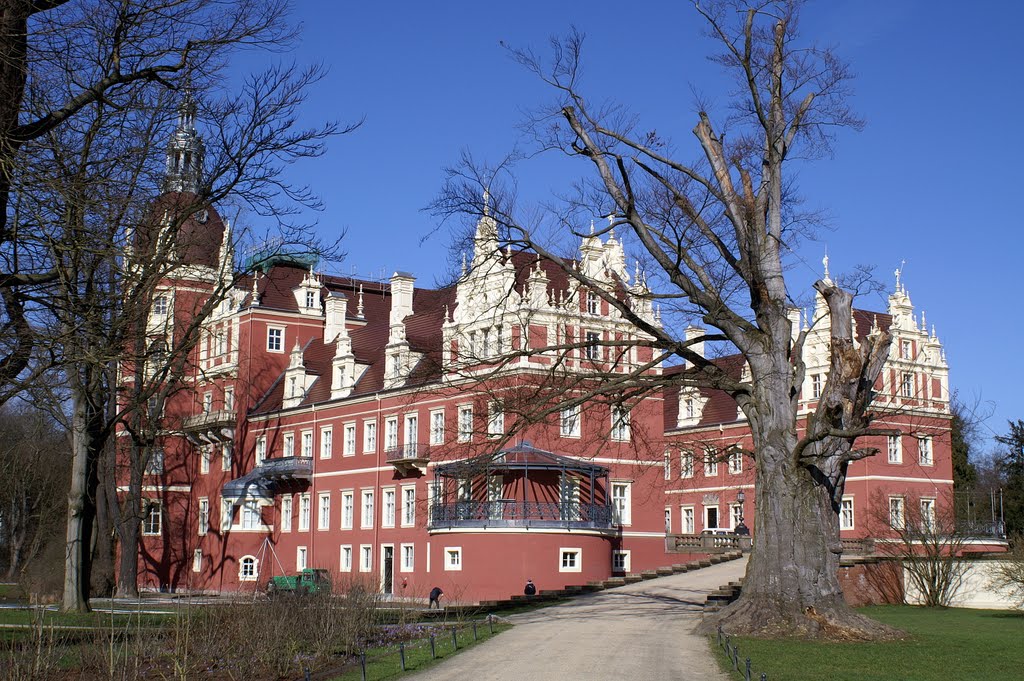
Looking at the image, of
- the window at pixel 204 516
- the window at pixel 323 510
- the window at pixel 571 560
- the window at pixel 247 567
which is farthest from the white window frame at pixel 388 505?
the window at pixel 204 516

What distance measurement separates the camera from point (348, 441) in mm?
47062

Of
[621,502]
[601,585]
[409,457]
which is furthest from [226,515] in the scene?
[601,585]

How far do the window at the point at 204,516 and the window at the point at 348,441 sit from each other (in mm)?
10685

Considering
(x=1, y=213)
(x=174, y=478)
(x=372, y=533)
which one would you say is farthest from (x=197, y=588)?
(x=1, y=213)

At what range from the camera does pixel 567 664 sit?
15.6 m

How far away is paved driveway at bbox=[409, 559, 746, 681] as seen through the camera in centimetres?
1475

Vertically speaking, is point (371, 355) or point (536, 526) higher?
point (371, 355)

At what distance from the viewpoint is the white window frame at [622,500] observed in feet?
136

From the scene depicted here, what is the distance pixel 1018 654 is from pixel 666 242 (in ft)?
30.8

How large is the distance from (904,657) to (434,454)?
24208 millimetres

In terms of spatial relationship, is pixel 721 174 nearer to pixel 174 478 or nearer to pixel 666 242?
pixel 666 242

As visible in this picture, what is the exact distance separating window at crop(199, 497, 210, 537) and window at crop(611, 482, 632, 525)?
72.4 ft

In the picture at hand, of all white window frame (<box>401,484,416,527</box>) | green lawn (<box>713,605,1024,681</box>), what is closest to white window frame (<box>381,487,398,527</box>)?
white window frame (<box>401,484,416,527</box>)

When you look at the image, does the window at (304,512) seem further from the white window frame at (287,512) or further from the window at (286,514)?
the window at (286,514)
